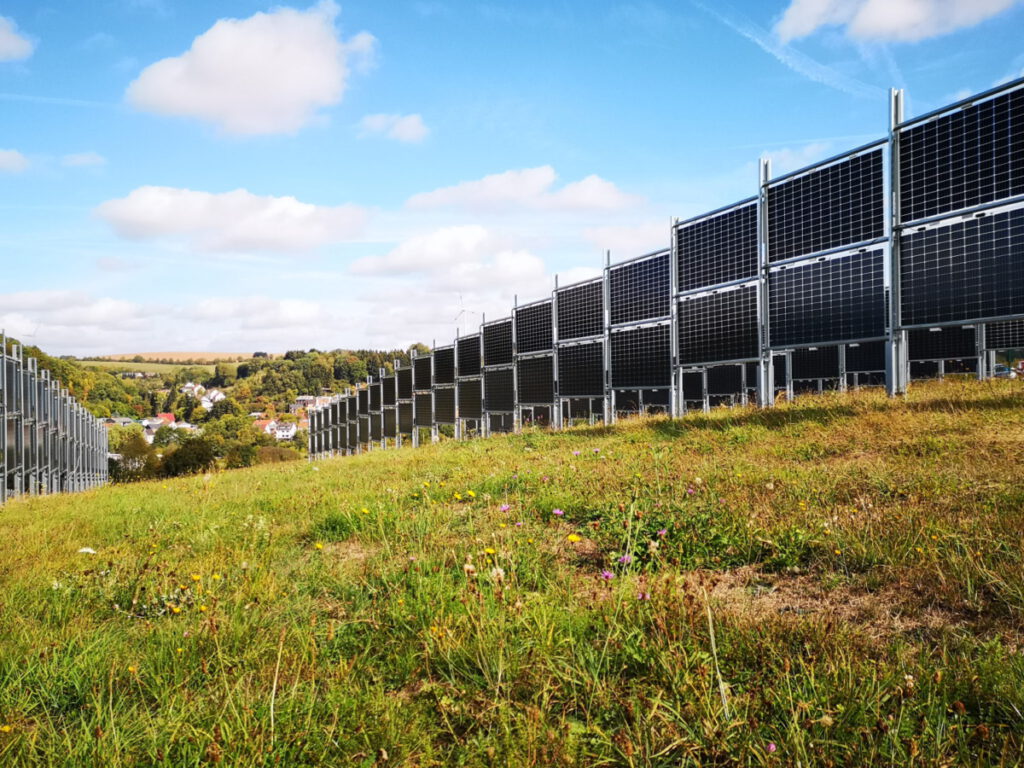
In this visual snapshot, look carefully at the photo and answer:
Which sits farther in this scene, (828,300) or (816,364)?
(816,364)

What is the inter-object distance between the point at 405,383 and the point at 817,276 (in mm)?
28014

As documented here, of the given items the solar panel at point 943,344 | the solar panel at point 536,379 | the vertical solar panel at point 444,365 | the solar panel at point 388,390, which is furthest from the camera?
the solar panel at point 388,390

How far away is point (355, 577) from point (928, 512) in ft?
12.9

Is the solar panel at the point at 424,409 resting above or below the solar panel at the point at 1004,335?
below

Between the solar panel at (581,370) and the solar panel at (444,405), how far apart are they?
10.6 metres

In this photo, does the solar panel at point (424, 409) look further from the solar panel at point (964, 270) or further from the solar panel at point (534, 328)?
the solar panel at point (964, 270)

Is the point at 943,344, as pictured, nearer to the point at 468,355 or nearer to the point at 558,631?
the point at 468,355

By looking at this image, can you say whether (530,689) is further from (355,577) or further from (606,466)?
(606,466)

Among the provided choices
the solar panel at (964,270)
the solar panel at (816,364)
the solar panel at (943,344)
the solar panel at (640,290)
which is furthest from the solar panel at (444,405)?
the solar panel at (964,270)

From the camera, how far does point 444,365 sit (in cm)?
3083

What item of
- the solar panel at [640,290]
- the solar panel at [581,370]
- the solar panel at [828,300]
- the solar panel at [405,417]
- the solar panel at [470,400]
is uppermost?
the solar panel at [640,290]

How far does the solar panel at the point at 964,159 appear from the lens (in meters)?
9.13

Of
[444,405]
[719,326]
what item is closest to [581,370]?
[719,326]

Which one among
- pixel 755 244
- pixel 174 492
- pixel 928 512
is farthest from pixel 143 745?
pixel 755 244
